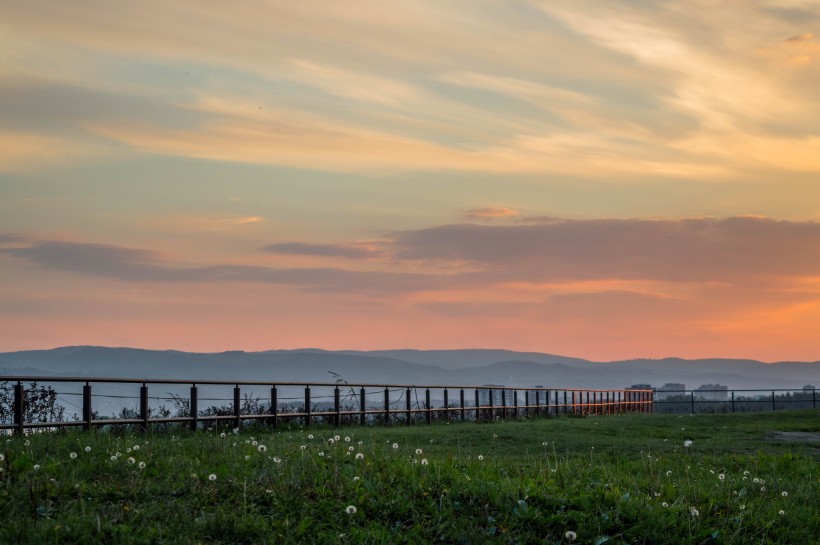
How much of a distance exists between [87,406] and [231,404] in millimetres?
9015

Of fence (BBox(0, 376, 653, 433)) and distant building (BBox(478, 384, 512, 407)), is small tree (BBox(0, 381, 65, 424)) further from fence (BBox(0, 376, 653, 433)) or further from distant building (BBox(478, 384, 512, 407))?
distant building (BBox(478, 384, 512, 407))

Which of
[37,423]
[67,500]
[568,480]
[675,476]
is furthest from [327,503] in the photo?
[37,423]

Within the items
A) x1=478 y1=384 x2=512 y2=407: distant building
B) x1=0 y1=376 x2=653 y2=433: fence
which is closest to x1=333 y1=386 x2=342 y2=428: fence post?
x1=0 y1=376 x2=653 y2=433: fence

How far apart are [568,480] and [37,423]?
44.9ft

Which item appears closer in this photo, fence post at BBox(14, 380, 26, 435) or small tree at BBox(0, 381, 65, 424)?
fence post at BBox(14, 380, 26, 435)

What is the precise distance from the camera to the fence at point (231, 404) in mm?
21781

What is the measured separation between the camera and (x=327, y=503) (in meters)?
9.77

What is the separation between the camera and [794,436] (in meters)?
30.1

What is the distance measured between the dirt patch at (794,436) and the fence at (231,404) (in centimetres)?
1172

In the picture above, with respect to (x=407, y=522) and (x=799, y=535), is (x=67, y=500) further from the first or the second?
(x=799, y=535)

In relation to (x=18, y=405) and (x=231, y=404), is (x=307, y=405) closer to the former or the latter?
(x=231, y=404)

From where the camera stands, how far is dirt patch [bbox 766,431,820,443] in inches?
1109

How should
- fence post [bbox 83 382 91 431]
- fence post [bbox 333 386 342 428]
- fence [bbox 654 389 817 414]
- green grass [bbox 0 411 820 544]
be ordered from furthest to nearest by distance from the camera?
fence [bbox 654 389 817 414] < fence post [bbox 333 386 342 428] < fence post [bbox 83 382 91 431] < green grass [bbox 0 411 820 544]

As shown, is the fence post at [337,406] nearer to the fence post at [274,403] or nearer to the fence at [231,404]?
the fence at [231,404]
